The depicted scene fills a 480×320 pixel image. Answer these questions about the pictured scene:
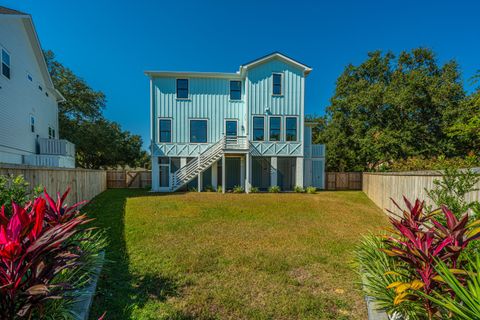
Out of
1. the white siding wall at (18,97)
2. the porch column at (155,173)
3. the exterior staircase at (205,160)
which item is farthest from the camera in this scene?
the porch column at (155,173)

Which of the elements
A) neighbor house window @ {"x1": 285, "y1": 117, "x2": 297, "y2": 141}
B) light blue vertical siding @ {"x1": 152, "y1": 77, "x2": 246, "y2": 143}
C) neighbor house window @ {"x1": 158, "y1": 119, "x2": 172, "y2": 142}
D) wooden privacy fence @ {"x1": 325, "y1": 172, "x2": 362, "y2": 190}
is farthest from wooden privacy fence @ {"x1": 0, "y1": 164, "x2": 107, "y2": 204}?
wooden privacy fence @ {"x1": 325, "y1": 172, "x2": 362, "y2": 190}

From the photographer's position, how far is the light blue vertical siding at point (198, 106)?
15953 mm

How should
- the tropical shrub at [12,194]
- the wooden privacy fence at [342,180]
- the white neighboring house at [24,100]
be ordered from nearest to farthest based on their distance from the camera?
the tropical shrub at [12,194]
the white neighboring house at [24,100]
the wooden privacy fence at [342,180]

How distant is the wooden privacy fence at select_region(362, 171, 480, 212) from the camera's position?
600cm

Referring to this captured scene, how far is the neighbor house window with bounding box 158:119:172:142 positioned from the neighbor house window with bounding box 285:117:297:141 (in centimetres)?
854

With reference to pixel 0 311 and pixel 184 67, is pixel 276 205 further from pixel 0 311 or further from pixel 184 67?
pixel 184 67

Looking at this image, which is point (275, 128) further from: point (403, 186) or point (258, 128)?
point (403, 186)

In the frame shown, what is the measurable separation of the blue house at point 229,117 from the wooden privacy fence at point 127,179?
4384mm

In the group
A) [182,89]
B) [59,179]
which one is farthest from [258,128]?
[59,179]

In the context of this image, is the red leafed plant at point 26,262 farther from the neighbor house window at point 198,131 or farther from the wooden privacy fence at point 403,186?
the neighbor house window at point 198,131

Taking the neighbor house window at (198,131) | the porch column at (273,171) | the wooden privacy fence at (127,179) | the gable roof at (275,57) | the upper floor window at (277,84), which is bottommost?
the wooden privacy fence at (127,179)

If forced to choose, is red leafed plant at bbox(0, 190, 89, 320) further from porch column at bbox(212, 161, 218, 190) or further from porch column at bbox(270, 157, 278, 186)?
porch column at bbox(270, 157, 278, 186)

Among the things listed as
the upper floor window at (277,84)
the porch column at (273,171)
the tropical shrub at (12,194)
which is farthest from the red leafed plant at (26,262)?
the upper floor window at (277,84)

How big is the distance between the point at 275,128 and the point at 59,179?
12.7 m
